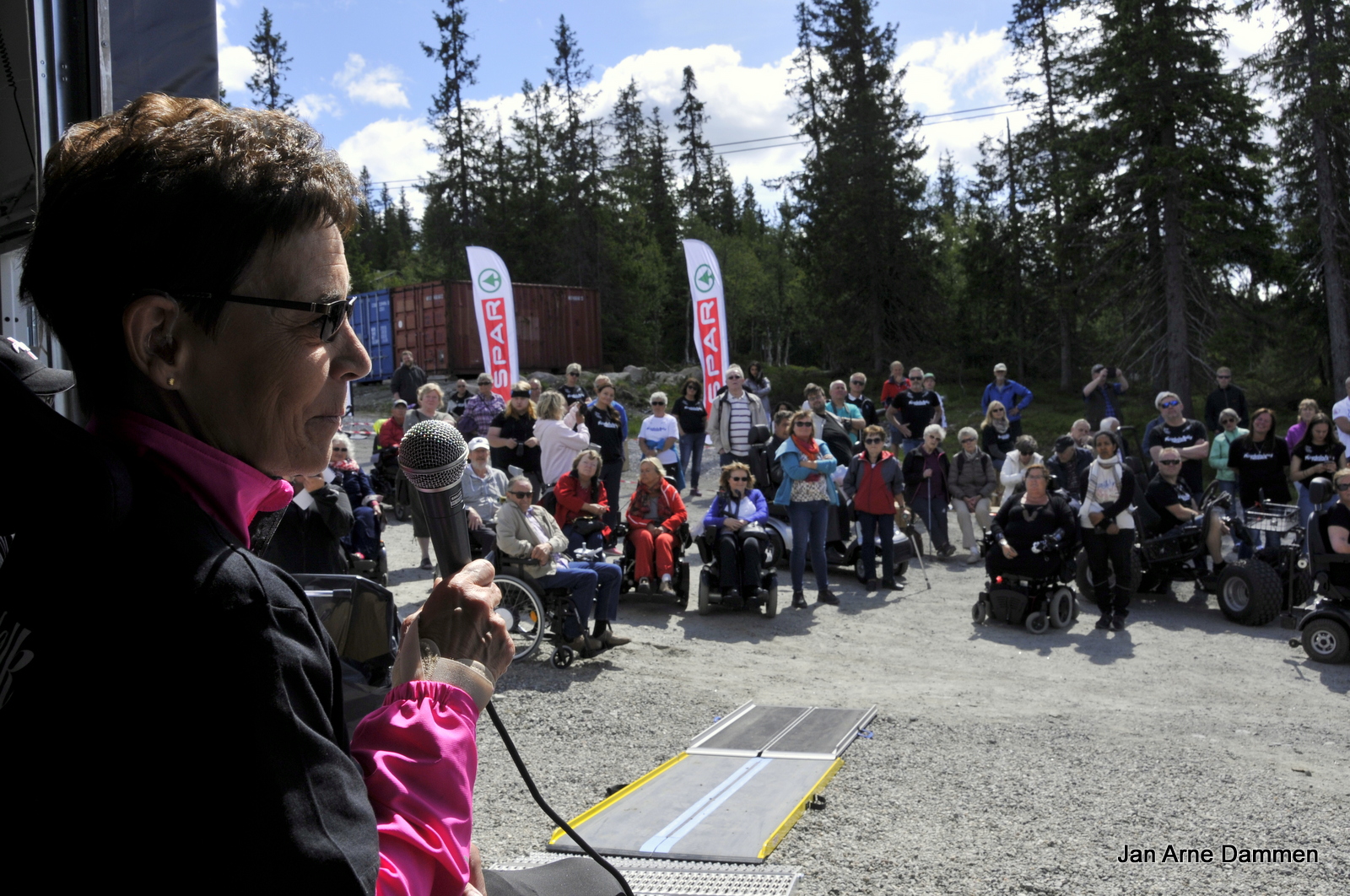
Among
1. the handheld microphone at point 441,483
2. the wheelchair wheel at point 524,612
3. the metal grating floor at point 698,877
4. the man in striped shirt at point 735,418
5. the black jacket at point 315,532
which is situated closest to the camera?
the handheld microphone at point 441,483

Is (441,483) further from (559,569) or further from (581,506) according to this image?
(581,506)

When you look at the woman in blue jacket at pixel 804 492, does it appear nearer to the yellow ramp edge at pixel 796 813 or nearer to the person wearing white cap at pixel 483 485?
the person wearing white cap at pixel 483 485

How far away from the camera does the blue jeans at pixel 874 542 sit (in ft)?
37.2

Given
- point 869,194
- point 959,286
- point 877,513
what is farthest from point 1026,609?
point 959,286

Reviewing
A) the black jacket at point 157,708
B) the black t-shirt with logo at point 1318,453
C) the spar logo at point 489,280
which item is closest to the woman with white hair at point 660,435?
the spar logo at point 489,280

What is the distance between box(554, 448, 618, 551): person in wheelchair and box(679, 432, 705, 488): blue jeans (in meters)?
5.40

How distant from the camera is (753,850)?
427 centimetres

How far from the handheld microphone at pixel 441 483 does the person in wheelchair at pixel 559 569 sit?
21.4ft

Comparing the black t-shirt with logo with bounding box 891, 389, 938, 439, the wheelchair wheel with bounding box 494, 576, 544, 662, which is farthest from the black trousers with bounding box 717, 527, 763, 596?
the black t-shirt with logo with bounding box 891, 389, 938, 439

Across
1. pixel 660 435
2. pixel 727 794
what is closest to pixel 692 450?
pixel 660 435

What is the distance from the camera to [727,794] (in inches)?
197

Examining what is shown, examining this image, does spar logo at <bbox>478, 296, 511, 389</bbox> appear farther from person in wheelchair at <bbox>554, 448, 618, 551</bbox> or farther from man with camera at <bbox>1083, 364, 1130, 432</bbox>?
man with camera at <bbox>1083, 364, 1130, 432</bbox>

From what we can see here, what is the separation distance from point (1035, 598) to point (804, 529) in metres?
2.43

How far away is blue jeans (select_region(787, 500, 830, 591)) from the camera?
10492 millimetres
